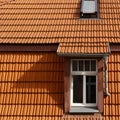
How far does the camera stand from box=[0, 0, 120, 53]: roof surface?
31.8ft

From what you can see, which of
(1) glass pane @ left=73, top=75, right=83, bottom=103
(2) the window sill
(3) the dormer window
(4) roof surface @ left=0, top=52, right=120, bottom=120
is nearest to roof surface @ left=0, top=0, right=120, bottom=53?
(3) the dormer window

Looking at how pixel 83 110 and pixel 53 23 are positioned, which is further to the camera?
pixel 53 23

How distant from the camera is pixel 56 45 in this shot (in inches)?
373

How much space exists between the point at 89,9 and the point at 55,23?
1597 millimetres

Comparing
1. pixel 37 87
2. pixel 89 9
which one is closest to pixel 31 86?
pixel 37 87

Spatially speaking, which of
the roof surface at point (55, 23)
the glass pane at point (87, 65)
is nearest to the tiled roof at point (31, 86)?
the roof surface at point (55, 23)

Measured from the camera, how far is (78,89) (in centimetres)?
914

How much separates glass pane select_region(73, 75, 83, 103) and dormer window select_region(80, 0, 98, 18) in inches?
108

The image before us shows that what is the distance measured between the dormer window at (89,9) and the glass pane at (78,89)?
2.74 meters

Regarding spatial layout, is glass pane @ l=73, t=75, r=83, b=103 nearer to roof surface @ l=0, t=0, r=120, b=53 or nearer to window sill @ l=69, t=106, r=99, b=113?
window sill @ l=69, t=106, r=99, b=113

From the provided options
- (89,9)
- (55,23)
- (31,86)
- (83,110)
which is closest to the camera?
(83,110)

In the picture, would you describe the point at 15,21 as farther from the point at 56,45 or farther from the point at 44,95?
the point at 44,95

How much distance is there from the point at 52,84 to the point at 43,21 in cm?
262

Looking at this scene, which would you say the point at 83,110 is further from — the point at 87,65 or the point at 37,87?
the point at 37,87
